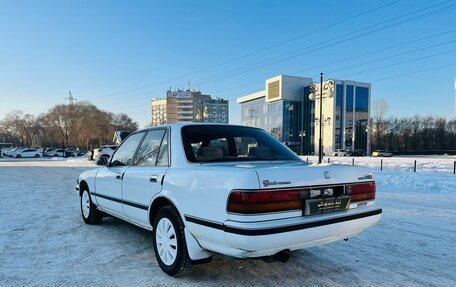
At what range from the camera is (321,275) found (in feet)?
12.2

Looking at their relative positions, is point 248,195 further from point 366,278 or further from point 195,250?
point 366,278

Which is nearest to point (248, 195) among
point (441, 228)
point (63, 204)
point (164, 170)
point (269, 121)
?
point (164, 170)

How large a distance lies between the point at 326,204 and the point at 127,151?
312 cm

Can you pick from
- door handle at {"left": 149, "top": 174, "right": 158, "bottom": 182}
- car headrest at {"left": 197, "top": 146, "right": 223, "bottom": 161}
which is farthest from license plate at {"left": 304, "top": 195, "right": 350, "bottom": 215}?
door handle at {"left": 149, "top": 174, "right": 158, "bottom": 182}

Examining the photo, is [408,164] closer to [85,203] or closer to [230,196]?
[85,203]

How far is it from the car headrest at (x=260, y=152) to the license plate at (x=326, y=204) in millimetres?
1247

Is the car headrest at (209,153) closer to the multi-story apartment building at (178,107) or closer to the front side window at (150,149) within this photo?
the front side window at (150,149)

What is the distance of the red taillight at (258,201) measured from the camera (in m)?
2.84

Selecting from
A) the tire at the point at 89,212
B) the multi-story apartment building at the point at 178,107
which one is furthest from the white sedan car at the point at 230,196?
the multi-story apartment building at the point at 178,107

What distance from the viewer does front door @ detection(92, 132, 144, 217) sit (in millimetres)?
4816

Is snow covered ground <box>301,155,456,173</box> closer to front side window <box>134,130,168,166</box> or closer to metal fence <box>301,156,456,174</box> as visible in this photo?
metal fence <box>301,156,456,174</box>

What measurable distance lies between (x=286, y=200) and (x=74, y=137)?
90968 mm

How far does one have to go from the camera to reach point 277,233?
9.44ft

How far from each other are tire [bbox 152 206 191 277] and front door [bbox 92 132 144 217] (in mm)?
1147
